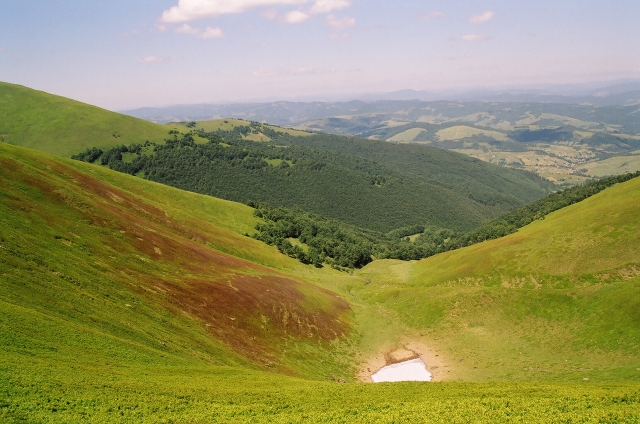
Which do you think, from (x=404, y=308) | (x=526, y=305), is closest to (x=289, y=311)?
(x=404, y=308)

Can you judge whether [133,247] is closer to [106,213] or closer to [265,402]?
[106,213]

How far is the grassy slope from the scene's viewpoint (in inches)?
1114

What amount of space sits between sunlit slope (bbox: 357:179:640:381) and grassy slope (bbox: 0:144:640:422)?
38.8 ft

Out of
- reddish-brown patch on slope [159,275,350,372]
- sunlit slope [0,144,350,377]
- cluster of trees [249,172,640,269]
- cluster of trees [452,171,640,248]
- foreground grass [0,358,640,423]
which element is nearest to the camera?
foreground grass [0,358,640,423]

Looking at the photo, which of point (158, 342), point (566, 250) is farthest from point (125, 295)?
point (566, 250)

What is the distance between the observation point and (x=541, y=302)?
71.6 m

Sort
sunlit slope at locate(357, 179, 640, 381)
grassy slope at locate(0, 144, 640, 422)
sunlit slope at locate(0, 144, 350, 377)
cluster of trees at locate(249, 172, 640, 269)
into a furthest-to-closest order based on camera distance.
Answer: cluster of trees at locate(249, 172, 640, 269)
sunlit slope at locate(357, 179, 640, 381)
sunlit slope at locate(0, 144, 350, 377)
grassy slope at locate(0, 144, 640, 422)

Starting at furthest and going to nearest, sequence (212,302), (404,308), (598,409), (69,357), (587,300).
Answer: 1. (404,308)
2. (587,300)
3. (212,302)
4. (69,357)
5. (598,409)

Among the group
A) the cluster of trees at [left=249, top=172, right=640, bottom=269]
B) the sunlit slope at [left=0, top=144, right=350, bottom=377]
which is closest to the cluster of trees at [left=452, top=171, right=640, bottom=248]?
the cluster of trees at [left=249, top=172, right=640, bottom=269]

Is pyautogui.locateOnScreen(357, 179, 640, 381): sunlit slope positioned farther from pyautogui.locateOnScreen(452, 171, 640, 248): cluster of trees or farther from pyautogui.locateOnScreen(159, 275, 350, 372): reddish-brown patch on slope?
pyautogui.locateOnScreen(452, 171, 640, 248): cluster of trees

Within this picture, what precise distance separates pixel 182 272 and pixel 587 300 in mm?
69274

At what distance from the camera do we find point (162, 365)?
3744cm

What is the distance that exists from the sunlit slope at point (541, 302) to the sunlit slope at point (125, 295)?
19.8m

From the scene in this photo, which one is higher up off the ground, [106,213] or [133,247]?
[106,213]
